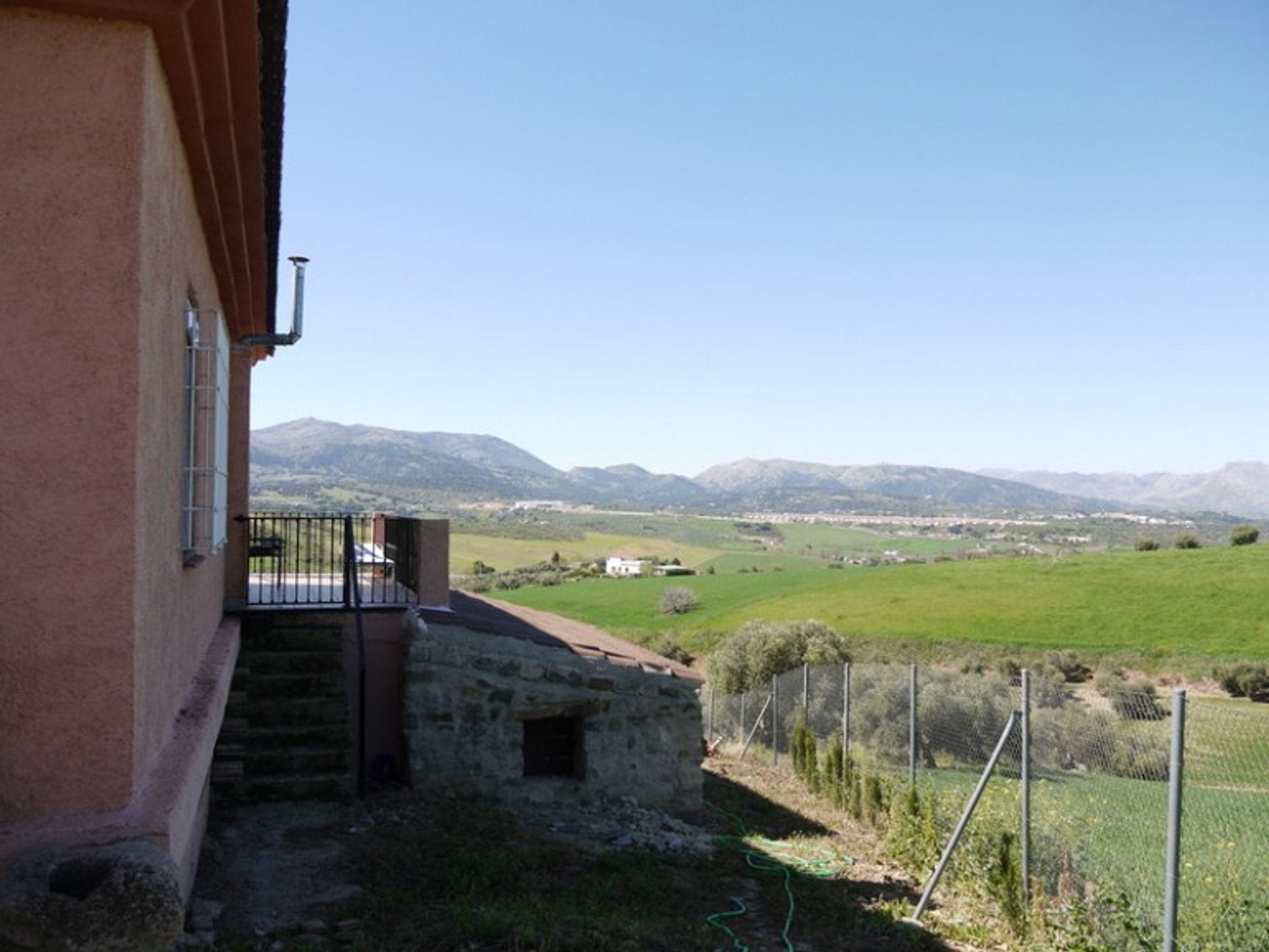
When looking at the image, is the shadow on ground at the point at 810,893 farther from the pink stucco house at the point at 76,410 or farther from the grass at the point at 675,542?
the grass at the point at 675,542

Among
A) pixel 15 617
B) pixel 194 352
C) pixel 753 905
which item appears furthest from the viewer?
pixel 753 905

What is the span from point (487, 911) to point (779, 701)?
39.6ft

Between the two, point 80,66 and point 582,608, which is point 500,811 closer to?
point 80,66

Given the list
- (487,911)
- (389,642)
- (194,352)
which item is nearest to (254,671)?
(389,642)

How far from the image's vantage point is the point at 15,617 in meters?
3.19

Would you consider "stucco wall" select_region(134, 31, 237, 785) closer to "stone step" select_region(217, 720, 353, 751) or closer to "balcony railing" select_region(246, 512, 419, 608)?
"stone step" select_region(217, 720, 353, 751)

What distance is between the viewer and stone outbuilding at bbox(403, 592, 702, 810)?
10.3 metres

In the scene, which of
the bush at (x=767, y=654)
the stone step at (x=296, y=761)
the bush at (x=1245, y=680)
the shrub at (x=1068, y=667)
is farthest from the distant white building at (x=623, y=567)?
the stone step at (x=296, y=761)

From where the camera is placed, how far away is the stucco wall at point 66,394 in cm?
318

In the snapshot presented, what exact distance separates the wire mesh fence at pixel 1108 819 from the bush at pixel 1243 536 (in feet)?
184

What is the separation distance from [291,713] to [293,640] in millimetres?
1224

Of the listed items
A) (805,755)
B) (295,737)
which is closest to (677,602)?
(805,755)

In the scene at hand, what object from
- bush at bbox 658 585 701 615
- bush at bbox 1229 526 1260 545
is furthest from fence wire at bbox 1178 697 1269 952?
bush at bbox 1229 526 1260 545

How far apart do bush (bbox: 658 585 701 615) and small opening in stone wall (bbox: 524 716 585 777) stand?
128 feet
